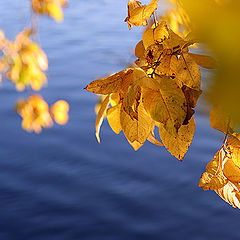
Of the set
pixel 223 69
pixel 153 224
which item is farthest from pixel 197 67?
pixel 153 224

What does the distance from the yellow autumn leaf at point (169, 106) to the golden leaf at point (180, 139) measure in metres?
0.04

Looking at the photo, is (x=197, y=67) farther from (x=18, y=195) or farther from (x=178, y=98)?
(x=18, y=195)

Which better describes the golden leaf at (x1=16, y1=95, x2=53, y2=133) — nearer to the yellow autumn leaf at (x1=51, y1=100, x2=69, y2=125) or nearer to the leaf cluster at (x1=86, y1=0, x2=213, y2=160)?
the yellow autumn leaf at (x1=51, y1=100, x2=69, y2=125)

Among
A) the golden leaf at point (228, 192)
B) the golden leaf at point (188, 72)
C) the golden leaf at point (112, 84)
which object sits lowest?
the golden leaf at point (228, 192)

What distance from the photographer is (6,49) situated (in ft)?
8.67

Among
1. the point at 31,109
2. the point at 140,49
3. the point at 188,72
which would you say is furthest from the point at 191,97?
the point at 31,109

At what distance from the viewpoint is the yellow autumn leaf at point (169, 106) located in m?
0.48

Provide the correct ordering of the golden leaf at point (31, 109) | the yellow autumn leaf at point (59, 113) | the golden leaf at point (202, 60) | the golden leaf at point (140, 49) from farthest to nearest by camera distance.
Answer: the yellow autumn leaf at point (59, 113)
the golden leaf at point (31, 109)
the golden leaf at point (140, 49)
the golden leaf at point (202, 60)

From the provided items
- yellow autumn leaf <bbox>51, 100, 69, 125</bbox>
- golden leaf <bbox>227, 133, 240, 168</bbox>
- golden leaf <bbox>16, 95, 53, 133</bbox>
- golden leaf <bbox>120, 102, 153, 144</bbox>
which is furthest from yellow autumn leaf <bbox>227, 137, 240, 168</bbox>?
yellow autumn leaf <bbox>51, 100, 69, 125</bbox>

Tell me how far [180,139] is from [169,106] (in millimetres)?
61

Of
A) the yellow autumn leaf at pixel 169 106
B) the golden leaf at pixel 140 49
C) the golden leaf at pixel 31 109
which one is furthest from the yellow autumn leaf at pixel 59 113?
the yellow autumn leaf at pixel 169 106

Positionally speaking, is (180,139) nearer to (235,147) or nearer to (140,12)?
(235,147)

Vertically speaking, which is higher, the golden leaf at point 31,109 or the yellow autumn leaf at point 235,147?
the golden leaf at point 31,109

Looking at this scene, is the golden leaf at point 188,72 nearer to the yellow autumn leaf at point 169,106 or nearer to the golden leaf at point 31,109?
the yellow autumn leaf at point 169,106
